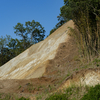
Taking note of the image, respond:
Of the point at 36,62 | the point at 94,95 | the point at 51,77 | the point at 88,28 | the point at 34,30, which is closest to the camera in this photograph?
the point at 94,95

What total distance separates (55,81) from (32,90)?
1787 mm

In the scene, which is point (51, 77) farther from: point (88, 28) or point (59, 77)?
point (88, 28)

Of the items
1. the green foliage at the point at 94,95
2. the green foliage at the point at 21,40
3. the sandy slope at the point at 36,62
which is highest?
the green foliage at the point at 21,40

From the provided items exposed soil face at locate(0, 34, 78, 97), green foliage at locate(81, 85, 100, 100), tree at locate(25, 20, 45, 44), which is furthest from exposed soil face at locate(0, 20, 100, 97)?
tree at locate(25, 20, 45, 44)

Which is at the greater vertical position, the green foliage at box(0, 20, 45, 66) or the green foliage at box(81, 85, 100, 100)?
the green foliage at box(0, 20, 45, 66)

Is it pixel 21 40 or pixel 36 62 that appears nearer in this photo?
pixel 36 62

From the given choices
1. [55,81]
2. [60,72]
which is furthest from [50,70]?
[55,81]

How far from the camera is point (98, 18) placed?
11.4m

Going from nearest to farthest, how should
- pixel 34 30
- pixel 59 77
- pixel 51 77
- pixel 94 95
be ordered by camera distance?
pixel 94 95 → pixel 59 77 → pixel 51 77 → pixel 34 30

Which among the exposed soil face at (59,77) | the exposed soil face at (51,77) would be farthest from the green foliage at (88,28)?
the exposed soil face at (51,77)

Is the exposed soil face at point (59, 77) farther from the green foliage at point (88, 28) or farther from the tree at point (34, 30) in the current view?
the tree at point (34, 30)

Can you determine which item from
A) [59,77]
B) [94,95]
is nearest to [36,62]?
[59,77]

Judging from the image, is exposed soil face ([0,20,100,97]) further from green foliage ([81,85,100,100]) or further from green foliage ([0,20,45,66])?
green foliage ([0,20,45,66])

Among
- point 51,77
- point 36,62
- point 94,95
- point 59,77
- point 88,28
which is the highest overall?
point 36,62
